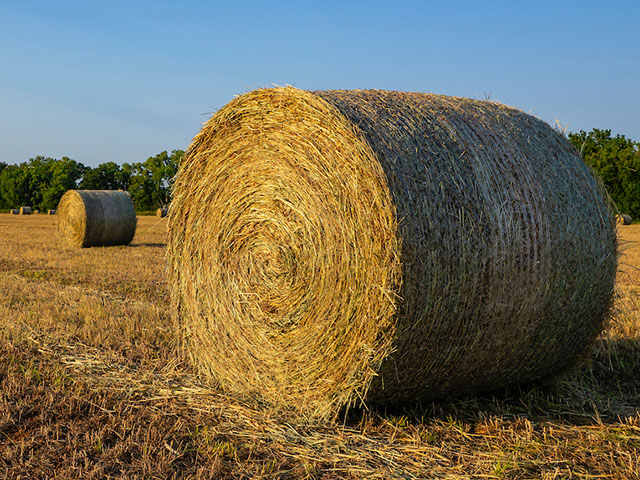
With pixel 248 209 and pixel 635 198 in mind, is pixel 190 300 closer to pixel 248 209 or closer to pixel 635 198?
pixel 248 209

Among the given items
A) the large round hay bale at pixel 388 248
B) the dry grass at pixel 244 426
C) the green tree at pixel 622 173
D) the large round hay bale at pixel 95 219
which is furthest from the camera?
the green tree at pixel 622 173

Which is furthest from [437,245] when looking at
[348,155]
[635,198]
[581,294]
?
[635,198]

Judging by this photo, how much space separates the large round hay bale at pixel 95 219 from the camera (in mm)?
16797

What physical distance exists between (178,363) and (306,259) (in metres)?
1.98

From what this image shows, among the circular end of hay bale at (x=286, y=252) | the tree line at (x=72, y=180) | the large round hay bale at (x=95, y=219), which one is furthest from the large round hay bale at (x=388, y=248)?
the tree line at (x=72, y=180)

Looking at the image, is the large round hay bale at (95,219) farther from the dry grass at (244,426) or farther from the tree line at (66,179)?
the tree line at (66,179)

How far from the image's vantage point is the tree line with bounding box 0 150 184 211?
7006cm

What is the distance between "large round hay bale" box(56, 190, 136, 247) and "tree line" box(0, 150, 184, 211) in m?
51.1

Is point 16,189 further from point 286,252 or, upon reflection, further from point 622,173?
point 286,252

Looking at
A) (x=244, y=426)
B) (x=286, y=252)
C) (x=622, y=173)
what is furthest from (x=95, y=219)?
(x=622, y=173)

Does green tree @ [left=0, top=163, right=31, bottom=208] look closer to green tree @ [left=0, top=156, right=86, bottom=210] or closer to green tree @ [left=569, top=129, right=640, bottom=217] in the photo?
green tree @ [left=0, top=156, right=86, bottom=210]

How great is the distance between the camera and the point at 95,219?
16.8 metres

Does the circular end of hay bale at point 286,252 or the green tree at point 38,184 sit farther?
the green tree at point 38,184

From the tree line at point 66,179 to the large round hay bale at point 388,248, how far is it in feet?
212
